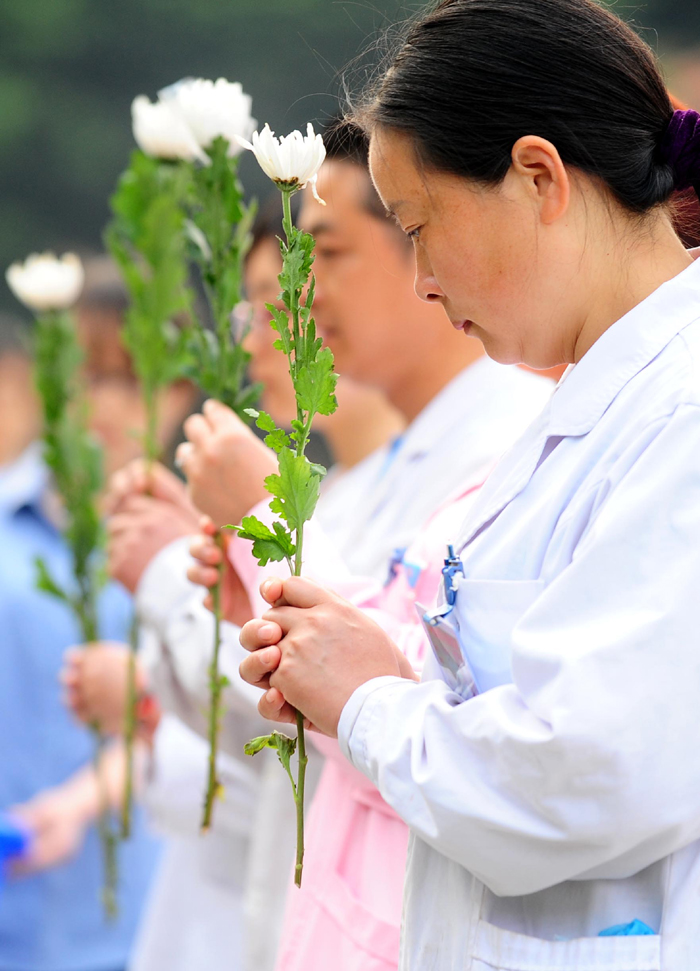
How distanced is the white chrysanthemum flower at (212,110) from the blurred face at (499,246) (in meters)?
0.63

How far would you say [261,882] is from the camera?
7.36 ft

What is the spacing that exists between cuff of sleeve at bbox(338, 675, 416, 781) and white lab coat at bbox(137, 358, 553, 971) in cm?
38

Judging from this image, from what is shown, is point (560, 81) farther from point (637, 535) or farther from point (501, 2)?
point (637, 535)

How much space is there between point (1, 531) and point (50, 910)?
40.2 inches

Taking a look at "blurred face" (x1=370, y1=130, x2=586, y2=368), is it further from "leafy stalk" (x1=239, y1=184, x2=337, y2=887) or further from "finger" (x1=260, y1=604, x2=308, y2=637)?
"finger" (x1=260, y1=604, x2=308, y2=637)

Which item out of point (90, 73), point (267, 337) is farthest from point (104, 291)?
point (90, 73)

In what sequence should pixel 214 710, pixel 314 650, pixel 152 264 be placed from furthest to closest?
1. pixel 152 264
2. pixel 214 710
3. pixel 314 650

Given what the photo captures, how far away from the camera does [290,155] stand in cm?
124

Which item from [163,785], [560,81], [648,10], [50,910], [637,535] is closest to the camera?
[637,535]

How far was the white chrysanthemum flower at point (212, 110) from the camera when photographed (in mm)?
1811

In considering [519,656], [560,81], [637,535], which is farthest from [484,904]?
[560,81]

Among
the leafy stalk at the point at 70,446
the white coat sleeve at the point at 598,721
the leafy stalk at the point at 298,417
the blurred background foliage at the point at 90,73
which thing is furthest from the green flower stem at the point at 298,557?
the blurred background foliage at the point at 90,73

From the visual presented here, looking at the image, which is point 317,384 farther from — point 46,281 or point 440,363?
point 46,281

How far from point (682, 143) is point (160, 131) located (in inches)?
48.5
